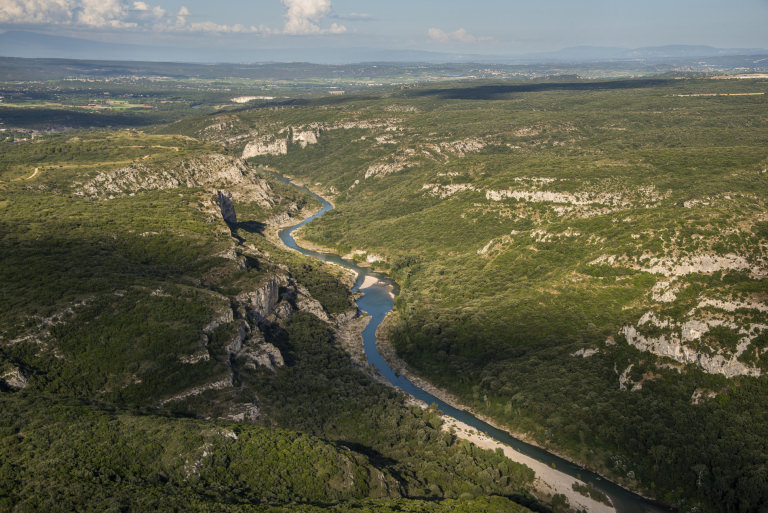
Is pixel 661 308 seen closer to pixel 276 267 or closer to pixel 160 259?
pixel 276 267

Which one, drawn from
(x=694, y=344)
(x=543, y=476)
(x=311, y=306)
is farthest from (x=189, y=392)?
(x=694, y=344)

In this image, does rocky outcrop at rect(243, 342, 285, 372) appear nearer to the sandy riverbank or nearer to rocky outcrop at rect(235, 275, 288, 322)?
rocky outcrop at rect(235, 275, 288, 322)

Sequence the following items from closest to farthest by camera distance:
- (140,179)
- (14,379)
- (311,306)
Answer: (14,379)
(311,306)
(140,179)

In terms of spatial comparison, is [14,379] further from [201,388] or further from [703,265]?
[703,265]

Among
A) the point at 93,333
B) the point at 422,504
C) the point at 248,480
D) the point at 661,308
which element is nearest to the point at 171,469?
the point at 248,480

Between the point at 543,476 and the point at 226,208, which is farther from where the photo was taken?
the point at 226,208

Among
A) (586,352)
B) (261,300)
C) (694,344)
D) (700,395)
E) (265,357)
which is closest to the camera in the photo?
(700,395)

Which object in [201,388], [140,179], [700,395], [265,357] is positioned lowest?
[201,388]

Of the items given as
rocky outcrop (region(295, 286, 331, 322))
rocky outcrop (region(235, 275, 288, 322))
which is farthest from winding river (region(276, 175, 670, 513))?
rocky outcrop (region(235, 275, 288, 322))
